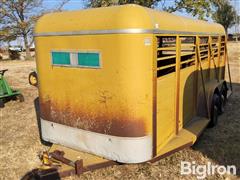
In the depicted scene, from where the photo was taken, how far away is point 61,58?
13.2ft

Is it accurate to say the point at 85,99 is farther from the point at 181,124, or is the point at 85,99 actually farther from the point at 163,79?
the point at 181,124

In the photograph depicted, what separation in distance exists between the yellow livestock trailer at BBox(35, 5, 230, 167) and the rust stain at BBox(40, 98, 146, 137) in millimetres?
13

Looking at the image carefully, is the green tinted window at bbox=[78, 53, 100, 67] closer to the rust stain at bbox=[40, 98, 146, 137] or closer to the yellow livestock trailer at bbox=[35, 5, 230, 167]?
the yellow livestock trailer at bbox=[35, 5, 230, 167]

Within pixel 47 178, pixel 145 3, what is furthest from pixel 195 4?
pixel 47 178

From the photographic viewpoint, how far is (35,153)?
4.83 m

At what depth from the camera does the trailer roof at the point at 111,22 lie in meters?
3.34

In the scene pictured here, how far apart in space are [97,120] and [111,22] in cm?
136

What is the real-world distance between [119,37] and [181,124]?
2.23 m

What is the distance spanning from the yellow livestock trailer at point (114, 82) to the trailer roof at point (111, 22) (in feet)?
0.04

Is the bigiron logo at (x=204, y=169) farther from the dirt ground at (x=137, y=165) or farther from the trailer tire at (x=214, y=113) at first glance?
the trailer tire at (x=214, y=113)

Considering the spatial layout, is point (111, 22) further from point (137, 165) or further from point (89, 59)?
point (137, 165)

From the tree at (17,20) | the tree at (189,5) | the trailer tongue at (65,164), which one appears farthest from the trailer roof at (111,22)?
the tree at (17,20)

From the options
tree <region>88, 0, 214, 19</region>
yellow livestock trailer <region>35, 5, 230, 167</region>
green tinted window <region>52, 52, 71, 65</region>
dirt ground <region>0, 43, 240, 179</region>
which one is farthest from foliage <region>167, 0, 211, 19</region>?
green tinted window <region>52, 52, 71, 65</region>

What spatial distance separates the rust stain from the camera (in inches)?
141
